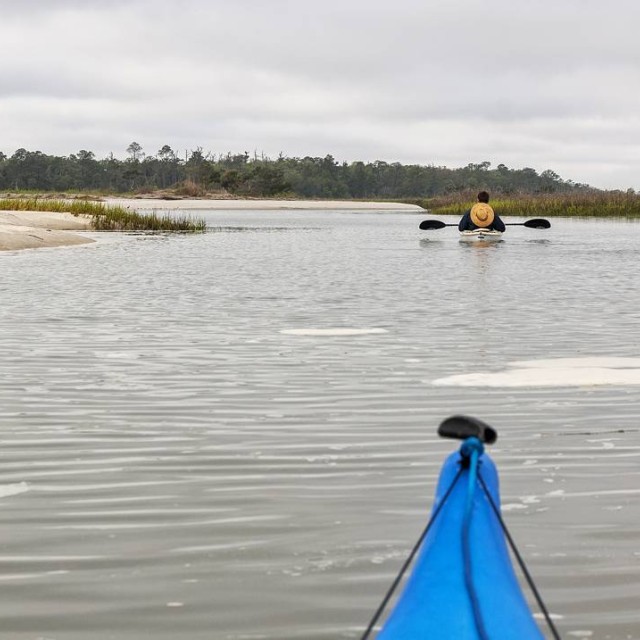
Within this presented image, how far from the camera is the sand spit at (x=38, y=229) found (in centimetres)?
3231

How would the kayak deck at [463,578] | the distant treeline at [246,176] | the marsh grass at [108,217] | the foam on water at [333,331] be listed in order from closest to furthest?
the kayak deck at [463,578]
the foam on water at [333,331]
the marsh grass at [108,217]
the distant treeline at [246,176]

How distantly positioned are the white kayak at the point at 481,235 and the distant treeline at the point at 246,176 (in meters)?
77.4

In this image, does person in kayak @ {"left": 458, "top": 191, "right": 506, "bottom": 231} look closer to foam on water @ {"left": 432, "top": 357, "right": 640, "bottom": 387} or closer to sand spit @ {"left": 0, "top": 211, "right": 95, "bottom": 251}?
sand spit @ {"left": 0, "top": 211, "right": 95, "bottom": 251}

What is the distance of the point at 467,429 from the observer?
287 centimetres

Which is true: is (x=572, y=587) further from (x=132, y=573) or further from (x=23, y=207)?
(x=23, y=207)

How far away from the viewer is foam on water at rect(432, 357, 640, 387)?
9195 mm

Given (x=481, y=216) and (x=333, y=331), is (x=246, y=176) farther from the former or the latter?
(x=333, y=331)

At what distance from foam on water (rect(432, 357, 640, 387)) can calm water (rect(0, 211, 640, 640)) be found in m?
0.14

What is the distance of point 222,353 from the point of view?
1106 cm

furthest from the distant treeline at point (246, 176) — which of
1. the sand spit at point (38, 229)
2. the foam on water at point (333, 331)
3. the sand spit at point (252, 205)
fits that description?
the foam on water at point (333, 331)

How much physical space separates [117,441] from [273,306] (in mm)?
9569

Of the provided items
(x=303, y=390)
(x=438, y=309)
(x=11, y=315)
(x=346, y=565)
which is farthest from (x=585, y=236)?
(x=346, y=565)

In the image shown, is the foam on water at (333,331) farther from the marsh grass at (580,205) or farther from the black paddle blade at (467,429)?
the marsh grass at (580,205)

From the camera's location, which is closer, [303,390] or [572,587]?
[572,587]
